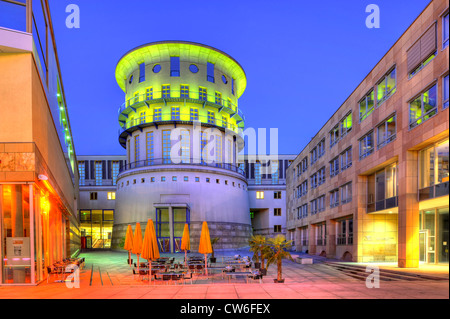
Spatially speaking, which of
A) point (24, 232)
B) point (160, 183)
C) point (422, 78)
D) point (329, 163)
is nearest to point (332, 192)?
point (329, 163)

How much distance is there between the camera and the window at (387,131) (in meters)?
20.3

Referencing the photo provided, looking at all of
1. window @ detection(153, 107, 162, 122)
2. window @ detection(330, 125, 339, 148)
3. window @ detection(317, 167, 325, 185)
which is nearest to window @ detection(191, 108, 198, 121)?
window @ detection(153, 107, 162, 122)

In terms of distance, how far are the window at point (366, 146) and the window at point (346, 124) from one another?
Result: 8.59 ft

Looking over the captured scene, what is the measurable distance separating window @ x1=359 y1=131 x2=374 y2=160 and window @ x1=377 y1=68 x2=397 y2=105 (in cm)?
264

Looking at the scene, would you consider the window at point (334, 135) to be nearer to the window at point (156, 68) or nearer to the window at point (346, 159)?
the window at point (346, 159)

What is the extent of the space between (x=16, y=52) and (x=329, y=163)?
26.9 metres

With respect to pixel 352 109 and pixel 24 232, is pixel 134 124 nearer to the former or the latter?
pixel 352 109

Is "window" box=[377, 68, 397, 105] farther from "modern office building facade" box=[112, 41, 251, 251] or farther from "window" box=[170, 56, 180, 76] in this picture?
"window" box=[170, 56, 180, 76]

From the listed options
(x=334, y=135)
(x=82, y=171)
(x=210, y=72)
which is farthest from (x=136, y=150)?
(x=334, y=135)

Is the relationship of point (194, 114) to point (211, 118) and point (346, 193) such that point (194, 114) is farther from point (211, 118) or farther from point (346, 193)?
point (346, 193)

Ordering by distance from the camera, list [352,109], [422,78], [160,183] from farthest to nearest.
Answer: [160,183], [352,109], [422,78]

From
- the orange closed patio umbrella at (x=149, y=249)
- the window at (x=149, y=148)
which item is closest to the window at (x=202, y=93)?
the window at (x=149, y=148)

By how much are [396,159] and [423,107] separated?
159 inches
